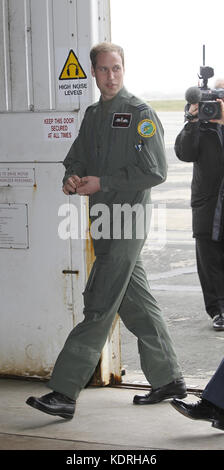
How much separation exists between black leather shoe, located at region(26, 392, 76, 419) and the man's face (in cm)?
160

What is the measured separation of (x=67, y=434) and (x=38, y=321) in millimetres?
1156

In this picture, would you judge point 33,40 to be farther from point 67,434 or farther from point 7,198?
point 67,434

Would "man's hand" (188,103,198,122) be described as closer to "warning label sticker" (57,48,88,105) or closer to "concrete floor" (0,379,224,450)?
"warning label sticker" (57,48,88,105)

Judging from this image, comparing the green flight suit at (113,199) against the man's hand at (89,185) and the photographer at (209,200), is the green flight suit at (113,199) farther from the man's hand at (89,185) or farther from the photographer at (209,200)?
the photographer at (209,200)

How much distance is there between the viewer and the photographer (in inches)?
265

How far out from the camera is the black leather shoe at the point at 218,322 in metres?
6.89

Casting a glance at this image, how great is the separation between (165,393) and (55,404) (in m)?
0.65

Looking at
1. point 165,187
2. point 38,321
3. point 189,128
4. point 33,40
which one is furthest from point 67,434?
point 165,187

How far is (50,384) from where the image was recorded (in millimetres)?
4598

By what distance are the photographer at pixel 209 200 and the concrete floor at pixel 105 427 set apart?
6.68ft

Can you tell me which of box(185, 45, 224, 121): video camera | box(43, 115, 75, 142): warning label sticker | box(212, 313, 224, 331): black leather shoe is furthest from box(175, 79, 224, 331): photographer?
box(43, 115, 75, 142): warning label sticker

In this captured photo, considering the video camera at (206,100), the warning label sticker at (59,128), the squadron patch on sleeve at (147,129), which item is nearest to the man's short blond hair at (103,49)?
the squadron patch on sleeve at (147,129)

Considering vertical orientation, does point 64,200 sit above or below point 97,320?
above

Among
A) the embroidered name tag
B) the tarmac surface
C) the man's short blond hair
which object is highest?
the man's short blond hair
